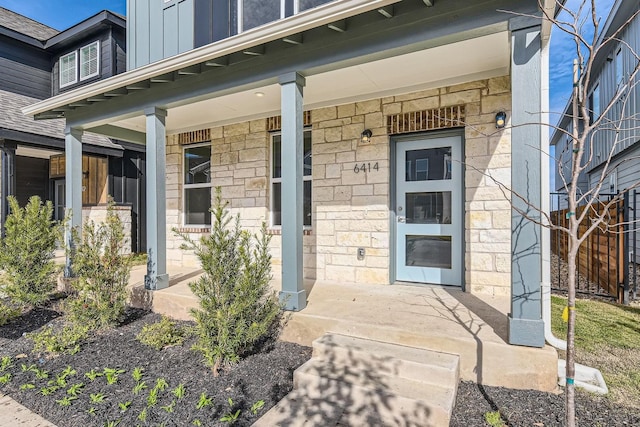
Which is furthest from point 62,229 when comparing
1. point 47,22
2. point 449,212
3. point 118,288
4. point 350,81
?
point 47,22

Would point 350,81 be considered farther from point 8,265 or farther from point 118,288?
point 8,265

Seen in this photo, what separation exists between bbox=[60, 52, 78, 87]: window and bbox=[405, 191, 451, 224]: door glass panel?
932 centimetres

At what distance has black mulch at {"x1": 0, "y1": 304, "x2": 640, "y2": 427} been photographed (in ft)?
7.44

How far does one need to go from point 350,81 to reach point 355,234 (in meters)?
1.98

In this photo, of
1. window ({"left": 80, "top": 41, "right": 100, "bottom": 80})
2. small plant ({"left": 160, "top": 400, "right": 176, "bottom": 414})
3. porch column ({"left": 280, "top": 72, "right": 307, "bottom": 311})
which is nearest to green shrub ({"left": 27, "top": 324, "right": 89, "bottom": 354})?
small plant ({"left": 160, "top": 400, "right": 176, "bottom": 414})

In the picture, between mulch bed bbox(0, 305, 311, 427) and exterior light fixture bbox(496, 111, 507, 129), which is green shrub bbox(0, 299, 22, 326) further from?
exterior light fixture bbox(496, 111, 507, 129)

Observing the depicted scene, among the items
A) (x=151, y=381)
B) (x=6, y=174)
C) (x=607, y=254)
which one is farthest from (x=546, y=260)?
(x=6, y=174)

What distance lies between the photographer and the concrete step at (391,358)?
2.45m

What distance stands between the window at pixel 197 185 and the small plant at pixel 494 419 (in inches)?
207

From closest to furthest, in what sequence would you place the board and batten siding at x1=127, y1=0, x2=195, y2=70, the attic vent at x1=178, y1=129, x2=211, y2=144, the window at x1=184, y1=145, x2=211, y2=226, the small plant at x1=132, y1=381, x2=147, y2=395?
the small plant at x1=132, y1=381, x2=147, y2=395 → the board and batten siding at x1=127, y1=0, x2=195, y2=70 → the attic vent at x1=178, y1=129, x2=211, y2=144 → the window at x1=184, y1=145, x2=211, y2=226

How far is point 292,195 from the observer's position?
3.54m

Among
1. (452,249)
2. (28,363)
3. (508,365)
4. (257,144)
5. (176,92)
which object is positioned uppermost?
(176,92)

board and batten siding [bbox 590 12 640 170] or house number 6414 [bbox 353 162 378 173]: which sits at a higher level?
board and batten siding [bbox 590 12 640 170]

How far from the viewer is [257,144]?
571cm
